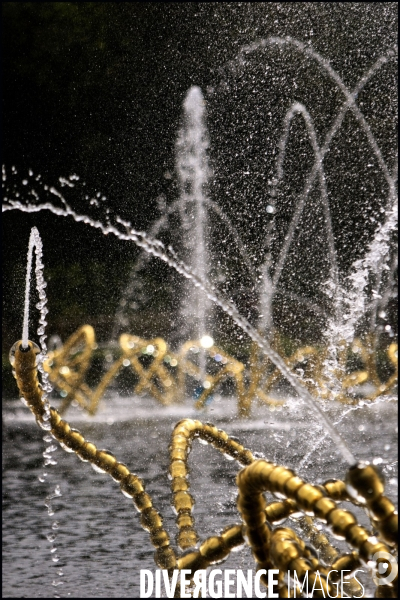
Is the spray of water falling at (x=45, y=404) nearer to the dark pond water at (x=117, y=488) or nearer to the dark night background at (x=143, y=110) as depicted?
the dark pond water at (x=117, y=488)

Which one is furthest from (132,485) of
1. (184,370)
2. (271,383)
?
(184,370)

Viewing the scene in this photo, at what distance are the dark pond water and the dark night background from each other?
5.70 ft

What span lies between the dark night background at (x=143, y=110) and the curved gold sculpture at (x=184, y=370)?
2.24 ft

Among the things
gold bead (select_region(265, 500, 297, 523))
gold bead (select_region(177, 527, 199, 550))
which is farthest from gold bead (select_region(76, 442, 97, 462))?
gold bead (select_region(265, 500, 297, 523))

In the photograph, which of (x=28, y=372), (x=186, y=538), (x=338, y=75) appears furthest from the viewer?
(x=338, y=75)

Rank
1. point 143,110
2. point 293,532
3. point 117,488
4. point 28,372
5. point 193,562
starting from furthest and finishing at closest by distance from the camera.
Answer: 1. point 143,110
2. point 117,488
3. point 28,372
4. point 193,562
5. point 293,532

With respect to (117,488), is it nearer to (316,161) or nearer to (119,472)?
(119,472)

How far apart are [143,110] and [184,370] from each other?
3.94 metres

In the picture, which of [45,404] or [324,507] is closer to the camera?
[324,507]

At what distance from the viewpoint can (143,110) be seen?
11.1 metres

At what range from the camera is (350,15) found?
799 centimetres

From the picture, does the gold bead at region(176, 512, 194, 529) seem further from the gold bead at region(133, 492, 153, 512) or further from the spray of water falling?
→ the spray of water falling

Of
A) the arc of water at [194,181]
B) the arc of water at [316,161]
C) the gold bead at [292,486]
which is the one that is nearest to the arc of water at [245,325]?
the gold bead at [292,486]

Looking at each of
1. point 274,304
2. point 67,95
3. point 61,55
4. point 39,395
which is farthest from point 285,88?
point 39,395
